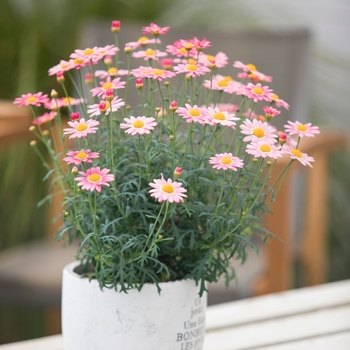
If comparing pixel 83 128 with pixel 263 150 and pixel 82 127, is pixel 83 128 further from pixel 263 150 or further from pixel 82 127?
pixel 263 150

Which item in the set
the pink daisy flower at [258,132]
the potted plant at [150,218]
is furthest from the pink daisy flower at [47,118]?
the pink daisy flower at [258,132]

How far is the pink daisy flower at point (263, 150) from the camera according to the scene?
559 millimetres

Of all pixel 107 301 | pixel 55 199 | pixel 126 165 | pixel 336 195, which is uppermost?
pixel 126 165

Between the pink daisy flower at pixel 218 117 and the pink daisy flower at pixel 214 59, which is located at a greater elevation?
the pink daisy flower at pixel 214 59

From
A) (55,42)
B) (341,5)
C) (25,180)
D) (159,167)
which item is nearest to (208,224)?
(159,167)

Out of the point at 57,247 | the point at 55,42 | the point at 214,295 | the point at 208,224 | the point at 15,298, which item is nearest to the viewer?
the point at 208,224

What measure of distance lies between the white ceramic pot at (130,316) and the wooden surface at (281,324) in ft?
0.74

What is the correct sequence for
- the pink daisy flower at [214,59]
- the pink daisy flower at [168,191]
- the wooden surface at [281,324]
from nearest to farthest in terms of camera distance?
1. the pink daisy flower at [168,191]
2. the pink daisy flower at [214,59]
3. the wooden surface at [281,324]

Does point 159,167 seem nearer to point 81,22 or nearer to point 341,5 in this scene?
point 81,22

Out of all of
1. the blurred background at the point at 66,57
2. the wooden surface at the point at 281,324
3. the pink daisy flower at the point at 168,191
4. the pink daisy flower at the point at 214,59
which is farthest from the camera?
the blurred background at the point at 66,57

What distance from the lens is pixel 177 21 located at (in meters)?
2.27

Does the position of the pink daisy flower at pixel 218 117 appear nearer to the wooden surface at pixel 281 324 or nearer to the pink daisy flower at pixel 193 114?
the pink daisy flower at pixel 193 114

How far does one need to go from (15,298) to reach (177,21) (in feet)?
4.11

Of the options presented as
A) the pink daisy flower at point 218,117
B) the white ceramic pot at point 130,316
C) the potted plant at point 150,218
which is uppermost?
the pink daisy flower at point 218,117
